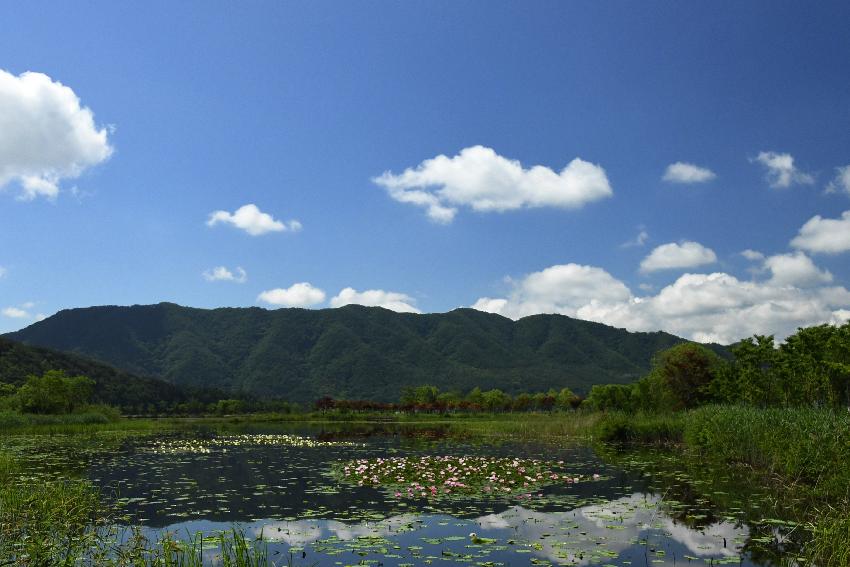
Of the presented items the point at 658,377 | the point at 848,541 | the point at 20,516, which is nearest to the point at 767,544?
the point at 848,541

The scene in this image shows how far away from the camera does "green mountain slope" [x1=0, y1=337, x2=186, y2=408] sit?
89.7 m

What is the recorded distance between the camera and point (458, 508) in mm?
16562

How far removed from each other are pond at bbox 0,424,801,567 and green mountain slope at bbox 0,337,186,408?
74038 millimetres

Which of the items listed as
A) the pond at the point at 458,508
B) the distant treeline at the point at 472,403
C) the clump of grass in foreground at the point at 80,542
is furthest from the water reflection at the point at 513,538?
the distant treeline at the point at 472,403

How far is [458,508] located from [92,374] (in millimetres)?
114006

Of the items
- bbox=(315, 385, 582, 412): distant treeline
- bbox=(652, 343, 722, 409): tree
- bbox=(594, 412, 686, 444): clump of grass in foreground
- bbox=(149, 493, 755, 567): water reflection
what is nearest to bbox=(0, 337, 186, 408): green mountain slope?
bbox=(315, 385, 582, 412): distant treeline

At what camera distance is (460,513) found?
625 inches

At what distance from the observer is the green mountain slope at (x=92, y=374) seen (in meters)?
89.7

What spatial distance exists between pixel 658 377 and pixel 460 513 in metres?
43.9

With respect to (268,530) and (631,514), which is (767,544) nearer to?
(631,514)

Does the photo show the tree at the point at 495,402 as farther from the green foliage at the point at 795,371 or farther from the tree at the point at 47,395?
the green foliage at the point at 795,371

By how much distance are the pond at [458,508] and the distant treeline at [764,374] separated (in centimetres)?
1272

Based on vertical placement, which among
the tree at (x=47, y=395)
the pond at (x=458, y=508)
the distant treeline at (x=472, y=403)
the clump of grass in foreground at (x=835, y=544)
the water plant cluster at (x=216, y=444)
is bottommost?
the distant treeline at (x=472, y=403)

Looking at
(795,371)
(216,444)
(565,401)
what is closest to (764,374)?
(795,371)
